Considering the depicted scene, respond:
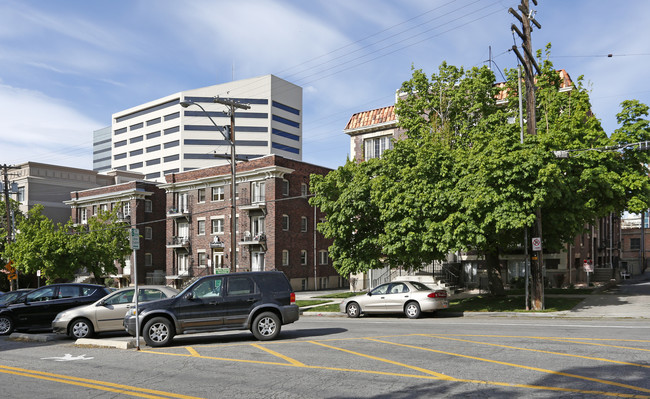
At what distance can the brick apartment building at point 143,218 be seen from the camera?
53.2 m

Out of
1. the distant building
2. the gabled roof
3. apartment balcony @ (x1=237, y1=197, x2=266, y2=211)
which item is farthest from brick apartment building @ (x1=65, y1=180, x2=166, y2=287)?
the gabled roof

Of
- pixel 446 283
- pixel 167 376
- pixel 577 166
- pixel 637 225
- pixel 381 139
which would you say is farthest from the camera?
pixel 637 225

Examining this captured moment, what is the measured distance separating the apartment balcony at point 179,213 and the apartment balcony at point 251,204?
21.0 feet

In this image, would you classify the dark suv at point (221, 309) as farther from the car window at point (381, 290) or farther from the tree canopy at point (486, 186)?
the tree canopy at point (486, 186)

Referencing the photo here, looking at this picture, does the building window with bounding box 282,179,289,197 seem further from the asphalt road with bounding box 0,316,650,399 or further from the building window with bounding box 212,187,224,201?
the asphalt road with bounding box 0,316,650,399

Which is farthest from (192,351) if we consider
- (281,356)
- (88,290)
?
→ (88,290)

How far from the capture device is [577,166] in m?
Result: 23.9

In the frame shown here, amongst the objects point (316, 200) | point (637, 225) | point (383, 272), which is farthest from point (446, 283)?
point (637, 225)

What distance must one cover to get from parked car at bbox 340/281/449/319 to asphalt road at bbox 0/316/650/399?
197 inches

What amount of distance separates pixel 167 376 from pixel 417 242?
13.7m

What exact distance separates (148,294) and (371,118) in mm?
28188

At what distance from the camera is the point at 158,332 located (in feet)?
44.8

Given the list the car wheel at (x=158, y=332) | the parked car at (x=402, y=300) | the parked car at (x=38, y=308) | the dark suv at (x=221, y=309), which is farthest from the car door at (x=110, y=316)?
the parked car at (x=402, y=300)

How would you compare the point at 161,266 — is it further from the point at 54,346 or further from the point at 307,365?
the point at 307,365
